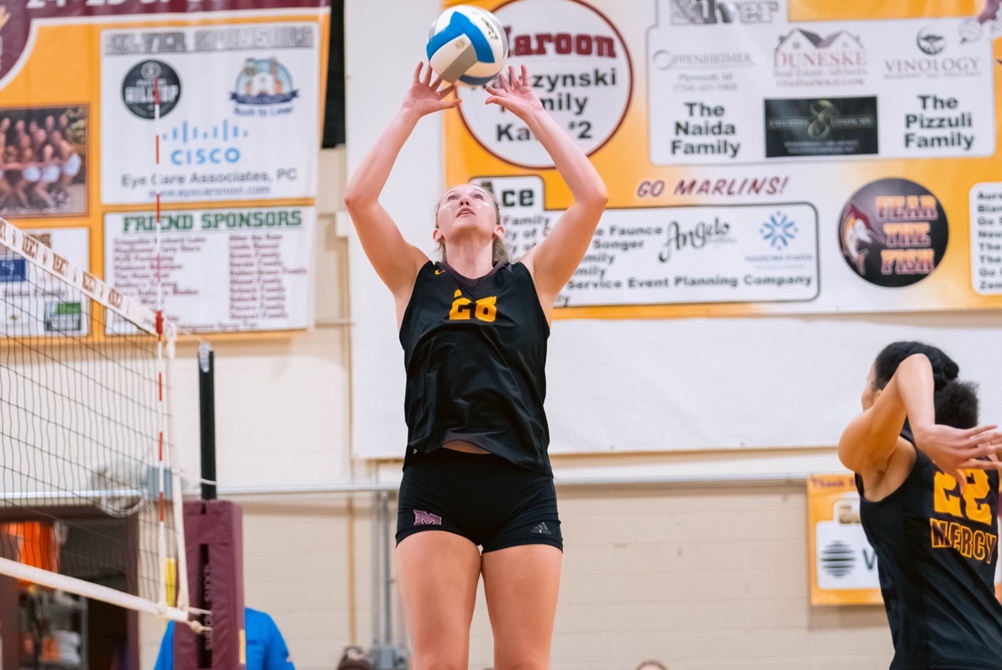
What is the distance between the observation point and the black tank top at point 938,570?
10.3ft

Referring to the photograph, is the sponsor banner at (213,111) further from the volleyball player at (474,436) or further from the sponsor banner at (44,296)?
the volleyball player at (474,436)

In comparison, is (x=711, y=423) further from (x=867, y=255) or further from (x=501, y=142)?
(x=501, y=142)

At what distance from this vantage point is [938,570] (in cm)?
322

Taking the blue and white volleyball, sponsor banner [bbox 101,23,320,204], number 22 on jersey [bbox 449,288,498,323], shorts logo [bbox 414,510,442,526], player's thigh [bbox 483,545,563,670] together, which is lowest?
player's thigh [bbox 483,545,563,670]

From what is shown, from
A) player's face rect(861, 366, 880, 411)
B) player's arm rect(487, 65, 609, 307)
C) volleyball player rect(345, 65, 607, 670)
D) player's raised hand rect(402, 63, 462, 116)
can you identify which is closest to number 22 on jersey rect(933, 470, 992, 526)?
player's face rect(861, 366, 880, 411)

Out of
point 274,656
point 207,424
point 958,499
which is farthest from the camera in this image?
point 274,656

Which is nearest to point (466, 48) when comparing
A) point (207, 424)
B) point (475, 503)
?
point (475, 503)

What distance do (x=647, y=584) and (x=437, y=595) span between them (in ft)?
13.2

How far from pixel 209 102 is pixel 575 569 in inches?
152

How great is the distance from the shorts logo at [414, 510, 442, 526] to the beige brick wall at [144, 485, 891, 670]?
3846 mm

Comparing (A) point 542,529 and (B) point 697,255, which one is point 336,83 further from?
(A) point 542,529

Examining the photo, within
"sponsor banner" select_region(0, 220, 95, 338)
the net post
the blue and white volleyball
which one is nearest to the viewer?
the blue and white volleyball

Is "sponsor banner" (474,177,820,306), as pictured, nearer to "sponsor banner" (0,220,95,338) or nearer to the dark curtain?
the dark curtain

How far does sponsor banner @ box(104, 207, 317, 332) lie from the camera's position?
6.82 metres
